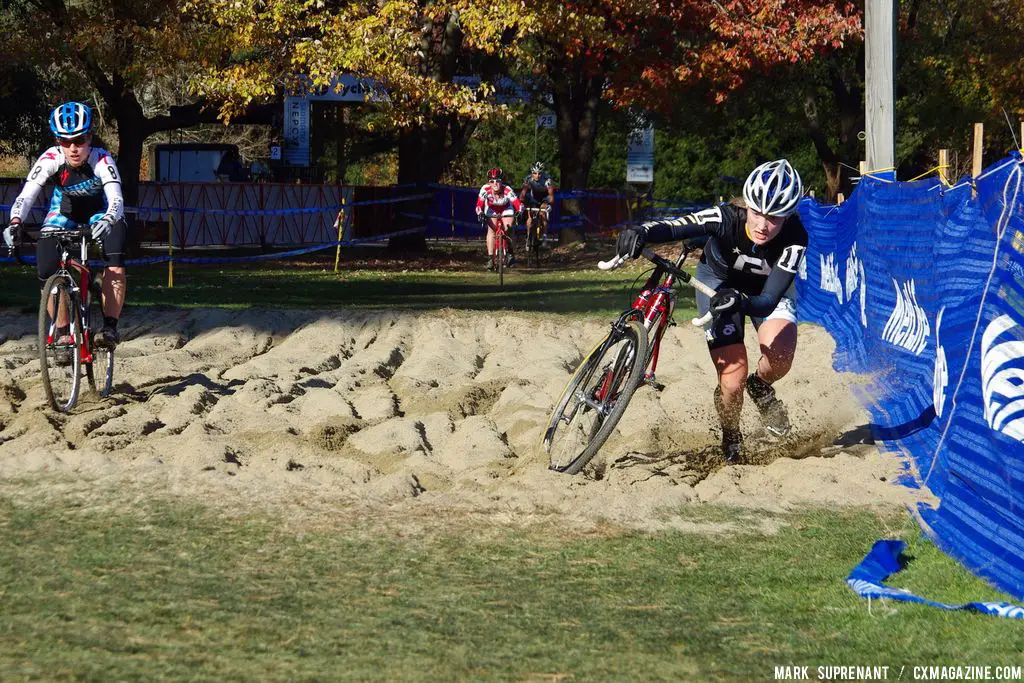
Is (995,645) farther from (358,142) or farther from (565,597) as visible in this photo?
(358,142)

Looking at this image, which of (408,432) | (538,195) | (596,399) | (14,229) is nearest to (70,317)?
(14,229)

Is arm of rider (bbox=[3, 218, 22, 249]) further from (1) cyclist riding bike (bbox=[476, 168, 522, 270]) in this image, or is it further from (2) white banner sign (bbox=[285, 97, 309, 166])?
(2) white banner sign (bbox=[285, 97, 309, 166])


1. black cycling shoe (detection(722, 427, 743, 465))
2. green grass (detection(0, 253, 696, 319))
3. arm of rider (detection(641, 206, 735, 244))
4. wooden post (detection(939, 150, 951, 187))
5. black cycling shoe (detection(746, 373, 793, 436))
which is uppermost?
wooden post (detection(939, 150, 951, 187))

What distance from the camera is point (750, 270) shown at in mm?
7949

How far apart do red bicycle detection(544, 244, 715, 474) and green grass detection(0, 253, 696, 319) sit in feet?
22.2

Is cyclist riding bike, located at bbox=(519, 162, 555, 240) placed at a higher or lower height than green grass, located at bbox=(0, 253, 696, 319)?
higher

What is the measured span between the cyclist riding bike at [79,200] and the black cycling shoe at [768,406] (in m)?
4.32

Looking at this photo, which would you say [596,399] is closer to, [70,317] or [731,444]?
[731,444]

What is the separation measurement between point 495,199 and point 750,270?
49.0ft

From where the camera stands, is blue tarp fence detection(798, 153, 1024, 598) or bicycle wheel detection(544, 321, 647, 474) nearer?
blue tarp fence detection(798, 153, 1024, 598)

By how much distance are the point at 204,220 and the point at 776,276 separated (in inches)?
1048

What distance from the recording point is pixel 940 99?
34.9 m

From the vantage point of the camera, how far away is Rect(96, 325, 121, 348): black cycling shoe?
888 cm

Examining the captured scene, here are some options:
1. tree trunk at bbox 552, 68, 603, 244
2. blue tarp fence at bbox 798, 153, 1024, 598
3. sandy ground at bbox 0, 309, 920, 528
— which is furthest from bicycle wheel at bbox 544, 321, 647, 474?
tree trunk at bbox 552, 68, 603, 244
